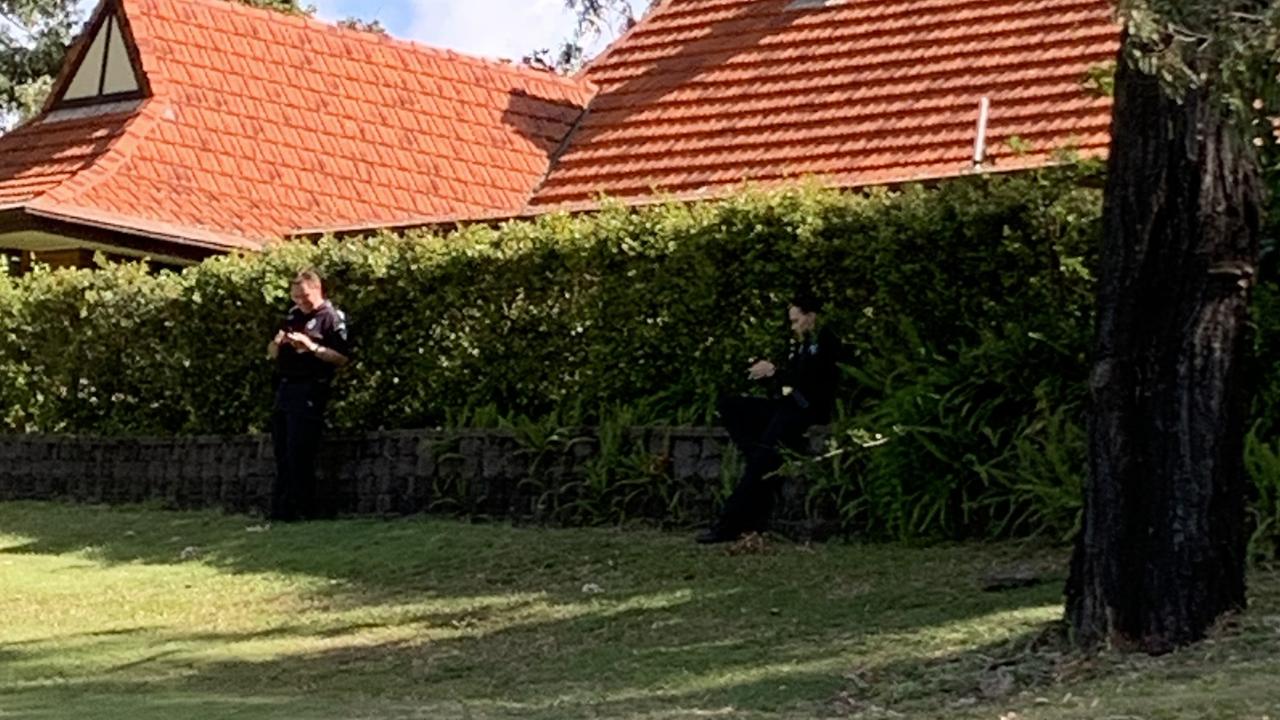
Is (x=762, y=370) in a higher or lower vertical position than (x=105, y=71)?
lower

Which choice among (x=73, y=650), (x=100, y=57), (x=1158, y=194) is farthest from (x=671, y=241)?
(x=100, y=57)

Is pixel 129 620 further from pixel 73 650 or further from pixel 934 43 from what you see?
pixel 934 43

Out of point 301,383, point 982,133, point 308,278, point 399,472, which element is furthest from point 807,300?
point 982,133

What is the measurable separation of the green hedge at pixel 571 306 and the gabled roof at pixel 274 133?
2.35 meters

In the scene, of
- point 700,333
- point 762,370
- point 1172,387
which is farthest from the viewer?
point 700,333

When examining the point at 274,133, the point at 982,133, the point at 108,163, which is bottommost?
the point at 982,133

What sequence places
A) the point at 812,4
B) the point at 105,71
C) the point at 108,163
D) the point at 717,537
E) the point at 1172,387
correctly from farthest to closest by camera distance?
the point at 105,71 < the point at 812,4 < the point at 108,163 < the point at 717,537 < the point at 1172,387

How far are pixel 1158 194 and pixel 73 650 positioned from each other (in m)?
6.36

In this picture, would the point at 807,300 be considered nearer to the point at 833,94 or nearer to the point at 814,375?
the point at 814,375

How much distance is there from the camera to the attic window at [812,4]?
24062mm

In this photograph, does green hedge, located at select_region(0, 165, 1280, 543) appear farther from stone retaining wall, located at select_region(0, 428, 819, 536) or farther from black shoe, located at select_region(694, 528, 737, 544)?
black shoe, located at select_region(694, 528, 737, 544)

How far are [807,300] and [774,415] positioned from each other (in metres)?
1.08

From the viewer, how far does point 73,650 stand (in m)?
12.0

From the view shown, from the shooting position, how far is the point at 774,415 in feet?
45.5
